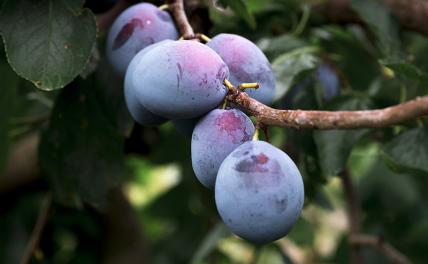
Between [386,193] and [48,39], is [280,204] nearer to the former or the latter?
[48,39]

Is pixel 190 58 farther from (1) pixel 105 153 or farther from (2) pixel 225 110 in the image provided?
(1) pixel 105 153

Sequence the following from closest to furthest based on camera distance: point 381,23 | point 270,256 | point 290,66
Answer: point 290,66, point 381,23, point 270,256

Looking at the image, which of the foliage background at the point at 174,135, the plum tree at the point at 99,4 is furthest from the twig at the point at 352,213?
the plum tree at the point at 99,4

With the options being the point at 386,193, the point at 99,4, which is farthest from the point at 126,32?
the point at 386,193

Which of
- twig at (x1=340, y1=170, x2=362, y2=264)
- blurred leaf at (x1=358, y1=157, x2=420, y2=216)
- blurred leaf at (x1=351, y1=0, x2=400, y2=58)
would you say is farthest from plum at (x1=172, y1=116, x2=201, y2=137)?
blurred leaf at (x1=358, y1=157, x2=420, y2=216)

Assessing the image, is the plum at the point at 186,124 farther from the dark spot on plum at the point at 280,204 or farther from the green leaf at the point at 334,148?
the green leaf at the point at 334,148

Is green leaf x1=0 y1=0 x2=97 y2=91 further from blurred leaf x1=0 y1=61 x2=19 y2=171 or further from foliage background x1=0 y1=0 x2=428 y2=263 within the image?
blurred leaf x1=0 y1=61 x2=19 y2=171

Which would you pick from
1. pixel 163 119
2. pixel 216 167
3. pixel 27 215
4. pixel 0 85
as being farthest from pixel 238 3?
pixel 27 215
